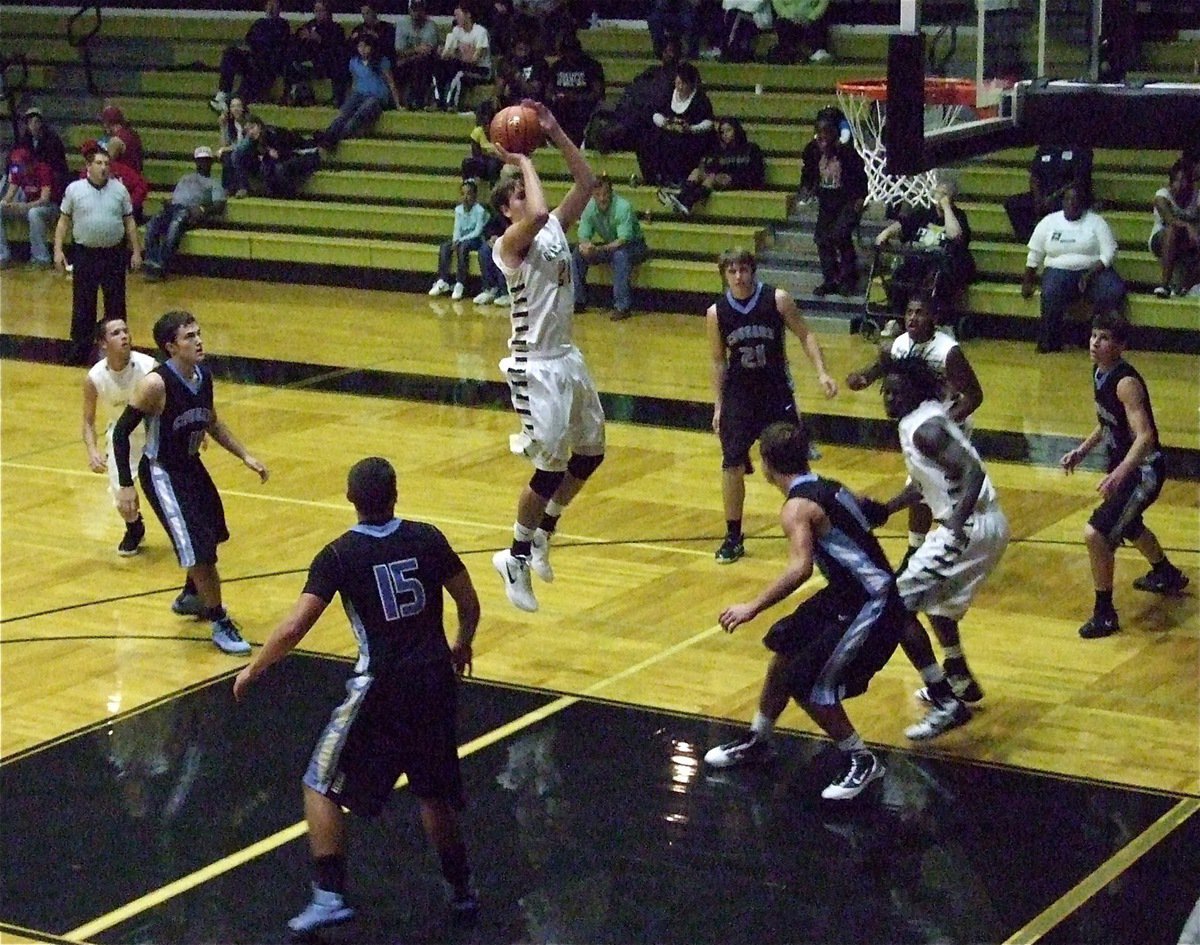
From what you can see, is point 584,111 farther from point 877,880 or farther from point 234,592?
point 877,880

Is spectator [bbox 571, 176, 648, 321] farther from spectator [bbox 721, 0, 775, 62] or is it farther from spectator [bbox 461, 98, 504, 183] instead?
spectator [bbox 721, 0, 775, 62]

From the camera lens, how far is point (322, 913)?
565 centimetres

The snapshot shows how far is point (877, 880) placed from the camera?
602cm

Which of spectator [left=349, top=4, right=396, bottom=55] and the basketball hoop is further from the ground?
spectator [left=349, top=4, right=396, bottom=55]

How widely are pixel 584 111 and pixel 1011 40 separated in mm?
9735

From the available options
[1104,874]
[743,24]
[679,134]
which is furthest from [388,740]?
[743,24]

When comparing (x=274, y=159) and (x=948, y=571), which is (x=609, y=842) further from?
(x=274, y=159)

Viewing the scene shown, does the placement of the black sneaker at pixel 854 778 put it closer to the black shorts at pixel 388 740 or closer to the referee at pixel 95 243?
the black shorts at pixel 388 740

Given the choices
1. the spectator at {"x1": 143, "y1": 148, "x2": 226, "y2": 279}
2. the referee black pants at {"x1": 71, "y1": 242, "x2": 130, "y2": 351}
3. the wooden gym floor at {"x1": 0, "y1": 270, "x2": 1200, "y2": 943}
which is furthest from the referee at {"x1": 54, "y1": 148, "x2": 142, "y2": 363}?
the spectator at {"x1": 143, "y1": 148, "x2": 226, "y2": 279}

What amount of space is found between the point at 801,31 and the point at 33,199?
7900 millimetres

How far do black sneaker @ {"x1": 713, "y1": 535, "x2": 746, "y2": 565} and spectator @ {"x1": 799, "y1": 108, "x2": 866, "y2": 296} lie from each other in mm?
6913

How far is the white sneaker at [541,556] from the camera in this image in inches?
340

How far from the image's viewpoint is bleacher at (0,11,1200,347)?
16141 mm

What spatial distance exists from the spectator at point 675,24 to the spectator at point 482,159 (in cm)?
189
